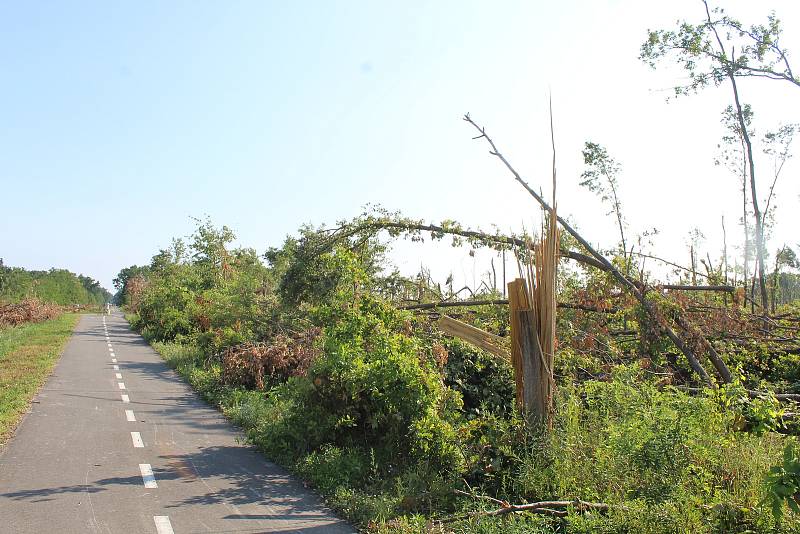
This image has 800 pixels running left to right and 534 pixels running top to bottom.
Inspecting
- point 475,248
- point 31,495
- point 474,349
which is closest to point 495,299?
point 475,248

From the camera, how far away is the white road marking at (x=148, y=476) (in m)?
7.01

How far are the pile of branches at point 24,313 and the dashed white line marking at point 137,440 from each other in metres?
28.5

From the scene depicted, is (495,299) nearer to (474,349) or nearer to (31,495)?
(474,349)

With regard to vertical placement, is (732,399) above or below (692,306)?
below

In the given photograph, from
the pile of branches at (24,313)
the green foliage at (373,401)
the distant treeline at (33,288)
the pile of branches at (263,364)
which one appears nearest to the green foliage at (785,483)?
the green foliage at (373,401)

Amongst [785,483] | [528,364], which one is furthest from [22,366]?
[785,483]

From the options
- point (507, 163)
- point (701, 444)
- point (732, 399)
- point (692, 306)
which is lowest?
point (701, 444)

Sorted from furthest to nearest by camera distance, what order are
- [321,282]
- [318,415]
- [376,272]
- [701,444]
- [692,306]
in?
[376,272] < [321,282] < [692,306] < [318,415] < [701,444]

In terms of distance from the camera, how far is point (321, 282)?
12812mm

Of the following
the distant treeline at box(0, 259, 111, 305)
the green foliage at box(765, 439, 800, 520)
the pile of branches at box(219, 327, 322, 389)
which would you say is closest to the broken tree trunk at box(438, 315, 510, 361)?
the green foliage at box(765, 439, 800, 520)

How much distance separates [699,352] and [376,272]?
7.96 meters

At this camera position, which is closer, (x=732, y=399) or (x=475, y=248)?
(x=732, y=399)

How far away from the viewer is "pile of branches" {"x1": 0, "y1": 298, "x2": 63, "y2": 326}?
34344mm

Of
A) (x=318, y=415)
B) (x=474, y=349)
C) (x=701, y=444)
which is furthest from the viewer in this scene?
(x=474, y=349)
